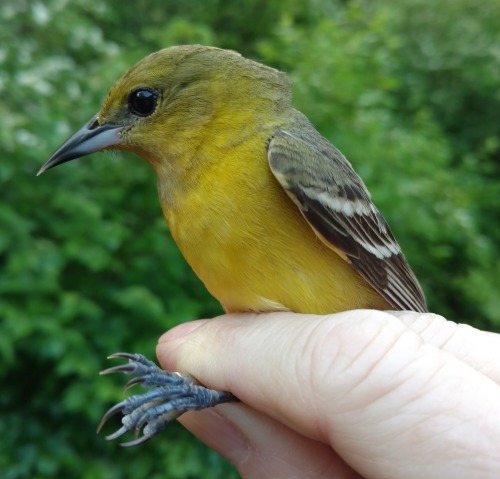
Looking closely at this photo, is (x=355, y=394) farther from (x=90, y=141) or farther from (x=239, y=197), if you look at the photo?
(x=90, y=141)

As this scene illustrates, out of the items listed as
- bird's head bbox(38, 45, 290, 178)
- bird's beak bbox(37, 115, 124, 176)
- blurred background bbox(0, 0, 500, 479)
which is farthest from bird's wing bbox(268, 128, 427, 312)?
blurred background bbox(0, 0, 500, 479)

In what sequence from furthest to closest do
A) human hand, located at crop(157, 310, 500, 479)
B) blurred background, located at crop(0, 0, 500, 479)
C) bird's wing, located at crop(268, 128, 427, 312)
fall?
blurred background, located at crop(0, 0, 500, 479) < bird's wing, located at crop(268, 128, 427, 312) < human hand, located at crop(157, 310, 500, 479)

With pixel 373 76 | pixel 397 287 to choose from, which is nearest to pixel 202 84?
pixel 397 287

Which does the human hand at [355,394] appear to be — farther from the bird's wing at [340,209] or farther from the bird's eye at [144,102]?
the bird's eye at [144,102]

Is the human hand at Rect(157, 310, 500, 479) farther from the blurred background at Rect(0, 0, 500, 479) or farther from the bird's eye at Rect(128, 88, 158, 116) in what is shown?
the blurred background at Rect(0, 0, 500, 479)

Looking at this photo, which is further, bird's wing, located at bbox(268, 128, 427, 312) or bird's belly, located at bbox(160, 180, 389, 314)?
bird's wing, located at bbox(268, 128, 427, 312)

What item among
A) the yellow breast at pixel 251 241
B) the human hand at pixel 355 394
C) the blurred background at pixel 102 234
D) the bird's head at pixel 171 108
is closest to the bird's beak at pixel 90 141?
the bird's head at pixel 171 108
